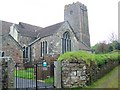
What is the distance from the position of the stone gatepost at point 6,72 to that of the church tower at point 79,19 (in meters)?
42.4

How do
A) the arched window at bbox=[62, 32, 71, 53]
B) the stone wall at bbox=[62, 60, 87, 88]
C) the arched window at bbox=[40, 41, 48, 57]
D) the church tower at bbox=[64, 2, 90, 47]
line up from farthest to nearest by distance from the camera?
the church tower at bbox=[64, 2, 90, 47]
the arched window at bbox=[62, 32, 71, 53]
the arched window at bbox=[40, 41, 48, 57]
the stone wall at bbox=[62, 60, 87, 88]

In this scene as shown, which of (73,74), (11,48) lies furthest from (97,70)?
(11,48)

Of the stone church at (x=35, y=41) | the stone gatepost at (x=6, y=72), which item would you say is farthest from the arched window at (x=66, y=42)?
the stone gatepost at (x=6, y=72)

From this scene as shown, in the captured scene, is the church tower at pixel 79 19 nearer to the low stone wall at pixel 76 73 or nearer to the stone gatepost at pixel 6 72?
the low stone wall at pixel 76 73

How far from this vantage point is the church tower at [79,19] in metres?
53.8

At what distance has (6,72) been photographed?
11156 millimetres

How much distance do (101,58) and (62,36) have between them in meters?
21.7

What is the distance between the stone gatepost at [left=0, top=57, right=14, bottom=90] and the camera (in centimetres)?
1105

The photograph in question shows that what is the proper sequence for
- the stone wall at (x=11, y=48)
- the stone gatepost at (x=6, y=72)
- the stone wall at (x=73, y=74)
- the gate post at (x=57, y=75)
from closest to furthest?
the stone gatepost at (x=6, y=72) < the gate post at (x=57, y=75) < the stone wall at (x=73, y=74) < the stone wall at (x=11, y=48)

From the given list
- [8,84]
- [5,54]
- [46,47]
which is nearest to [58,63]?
[8,84]

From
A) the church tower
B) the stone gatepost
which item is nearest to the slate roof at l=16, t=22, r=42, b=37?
the church tower

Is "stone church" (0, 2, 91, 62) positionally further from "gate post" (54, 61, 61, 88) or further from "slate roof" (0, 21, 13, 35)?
"gate post" (54, 61, 61, 88)

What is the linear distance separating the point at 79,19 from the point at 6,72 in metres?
44.5

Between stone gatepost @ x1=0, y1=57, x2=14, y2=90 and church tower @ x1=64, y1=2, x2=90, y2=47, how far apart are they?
42412 mm
